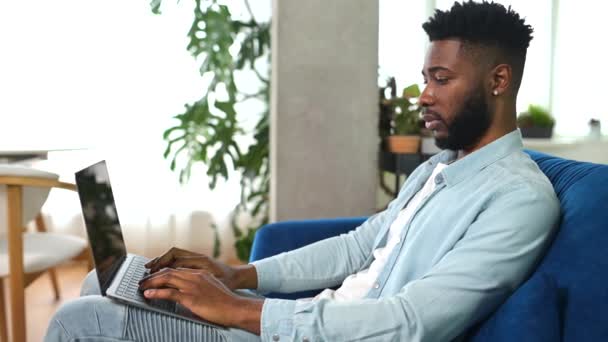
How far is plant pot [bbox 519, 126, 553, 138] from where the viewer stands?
3553 millimetres

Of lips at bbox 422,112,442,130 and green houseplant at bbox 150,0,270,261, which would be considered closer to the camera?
lips at bbox 422,112,442,130

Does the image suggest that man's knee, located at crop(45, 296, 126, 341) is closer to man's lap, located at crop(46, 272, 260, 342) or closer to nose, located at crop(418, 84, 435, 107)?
man's lap, located at crop(46, 272, 260, 342)

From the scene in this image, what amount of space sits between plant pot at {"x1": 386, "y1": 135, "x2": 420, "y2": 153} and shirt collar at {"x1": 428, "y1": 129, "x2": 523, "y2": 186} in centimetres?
182

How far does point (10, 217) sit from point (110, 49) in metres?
1.76

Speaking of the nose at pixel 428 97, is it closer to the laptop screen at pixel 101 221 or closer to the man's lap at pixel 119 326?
the man's lap at pixel 119 326

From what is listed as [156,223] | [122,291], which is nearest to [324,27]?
[156,223]

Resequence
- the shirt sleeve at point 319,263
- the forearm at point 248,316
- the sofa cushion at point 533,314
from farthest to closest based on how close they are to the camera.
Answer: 1. the shirt sleeve at point 319,263
2. the forearm at point 248,316
3. the sofa cushion at point 533,314

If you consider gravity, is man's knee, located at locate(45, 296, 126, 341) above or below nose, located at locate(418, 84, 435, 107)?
below

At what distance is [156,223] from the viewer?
12.4 ft

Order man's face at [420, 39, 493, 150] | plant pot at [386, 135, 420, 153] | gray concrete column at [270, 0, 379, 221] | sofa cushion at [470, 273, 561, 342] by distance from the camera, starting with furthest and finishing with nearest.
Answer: plant pot at [386, 135, 420, 153] → gray concrete column at [270, 0, 379, 221] → man's face at [420, 39, 493, 150] → sofa cushion at [470, 273, 561, 342]

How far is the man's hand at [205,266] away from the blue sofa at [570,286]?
0.55m

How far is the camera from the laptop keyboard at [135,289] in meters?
1.16

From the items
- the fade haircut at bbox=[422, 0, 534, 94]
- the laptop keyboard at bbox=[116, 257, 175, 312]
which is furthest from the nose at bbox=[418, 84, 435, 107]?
the laptop keyboard at bbox=[116, 257, 175, 312]

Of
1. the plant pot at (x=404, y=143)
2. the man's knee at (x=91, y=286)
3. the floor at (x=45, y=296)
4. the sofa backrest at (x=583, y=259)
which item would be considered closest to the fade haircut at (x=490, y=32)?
the sofa backrest at (x=583, y=259)
